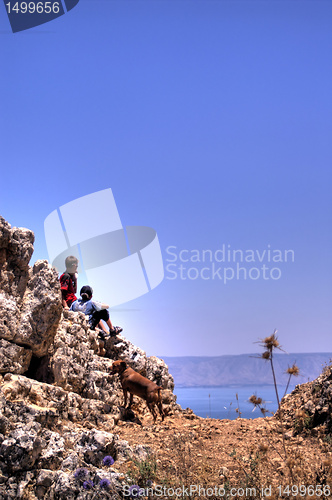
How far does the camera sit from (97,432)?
7336 mm

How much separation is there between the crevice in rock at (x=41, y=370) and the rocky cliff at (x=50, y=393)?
20 mm

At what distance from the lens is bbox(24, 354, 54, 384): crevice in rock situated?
9.21 meters

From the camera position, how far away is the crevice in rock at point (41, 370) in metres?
9.21

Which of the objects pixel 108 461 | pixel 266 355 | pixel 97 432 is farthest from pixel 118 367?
pixel 266 355

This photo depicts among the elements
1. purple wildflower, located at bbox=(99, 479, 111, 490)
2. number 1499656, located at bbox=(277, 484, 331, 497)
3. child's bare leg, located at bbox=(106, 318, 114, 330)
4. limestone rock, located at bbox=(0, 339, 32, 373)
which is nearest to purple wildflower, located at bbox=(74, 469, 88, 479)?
purple wildflower, located at bbox=(99, 479, 111, 490)

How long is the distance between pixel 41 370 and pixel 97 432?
2494 mm

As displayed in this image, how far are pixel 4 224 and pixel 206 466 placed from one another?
5.67 m

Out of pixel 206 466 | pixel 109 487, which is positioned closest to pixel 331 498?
pixel 206 466

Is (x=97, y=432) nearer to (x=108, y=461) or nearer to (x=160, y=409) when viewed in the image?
(x=108, y=461)

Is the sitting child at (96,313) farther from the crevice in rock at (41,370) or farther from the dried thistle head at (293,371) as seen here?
the dried thistle head at (293,371)

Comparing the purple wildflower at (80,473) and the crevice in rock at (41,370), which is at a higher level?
the crevice in rock at (41,370)

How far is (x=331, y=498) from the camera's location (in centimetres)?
612

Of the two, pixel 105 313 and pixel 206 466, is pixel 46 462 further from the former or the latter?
pixel 105 313

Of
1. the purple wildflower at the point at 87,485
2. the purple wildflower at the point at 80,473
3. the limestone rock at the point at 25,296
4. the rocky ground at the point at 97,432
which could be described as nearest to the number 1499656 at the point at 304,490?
the rocky ground at the point at 97,432
